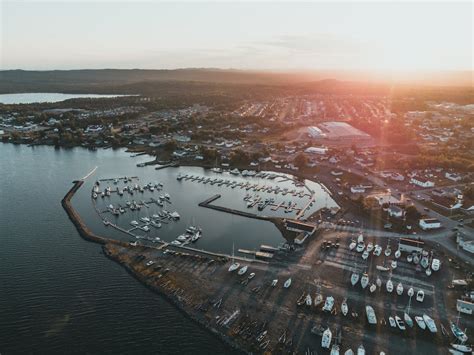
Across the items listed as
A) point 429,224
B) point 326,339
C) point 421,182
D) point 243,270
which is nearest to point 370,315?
point 326,339

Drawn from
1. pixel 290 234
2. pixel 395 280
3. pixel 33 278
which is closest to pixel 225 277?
pixel 290 234

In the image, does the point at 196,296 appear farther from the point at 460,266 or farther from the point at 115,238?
the point at 460,266

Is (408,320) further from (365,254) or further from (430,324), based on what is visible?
(365,254)

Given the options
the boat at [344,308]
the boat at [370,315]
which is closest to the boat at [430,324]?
the boat at [370,315]

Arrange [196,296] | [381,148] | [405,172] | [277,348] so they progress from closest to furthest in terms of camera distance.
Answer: [277,348] < [196,296] < [405,172] < [381,148]

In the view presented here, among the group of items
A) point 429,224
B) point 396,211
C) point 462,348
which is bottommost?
point 462,348

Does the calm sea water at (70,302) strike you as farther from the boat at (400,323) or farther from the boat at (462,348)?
the boat at (462,348)
